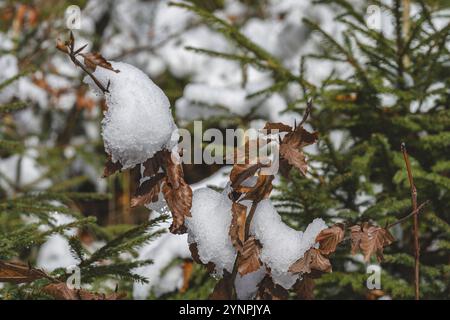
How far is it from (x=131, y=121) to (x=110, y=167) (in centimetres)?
12

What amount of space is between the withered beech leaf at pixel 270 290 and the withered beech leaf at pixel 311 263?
0.10 meters

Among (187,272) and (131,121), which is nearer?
(131,121)

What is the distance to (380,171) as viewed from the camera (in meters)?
2.14

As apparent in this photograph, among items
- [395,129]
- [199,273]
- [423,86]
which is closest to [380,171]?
[395,129]

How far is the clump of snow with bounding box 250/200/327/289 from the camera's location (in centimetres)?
129

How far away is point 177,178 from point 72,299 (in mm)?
359


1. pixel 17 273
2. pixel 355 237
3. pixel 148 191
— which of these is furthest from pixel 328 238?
pixel 17 273

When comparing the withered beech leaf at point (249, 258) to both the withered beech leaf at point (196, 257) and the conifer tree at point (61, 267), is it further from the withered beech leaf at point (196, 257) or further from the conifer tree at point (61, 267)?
the conifer tree at point (61, 267)

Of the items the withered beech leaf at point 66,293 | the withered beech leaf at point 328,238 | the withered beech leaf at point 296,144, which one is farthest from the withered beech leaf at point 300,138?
the withered beech leaf at point 66,293

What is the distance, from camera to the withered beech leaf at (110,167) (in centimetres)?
122

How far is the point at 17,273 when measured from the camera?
4.15 ft

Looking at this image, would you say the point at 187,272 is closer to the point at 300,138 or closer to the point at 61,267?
the point at 61,267
